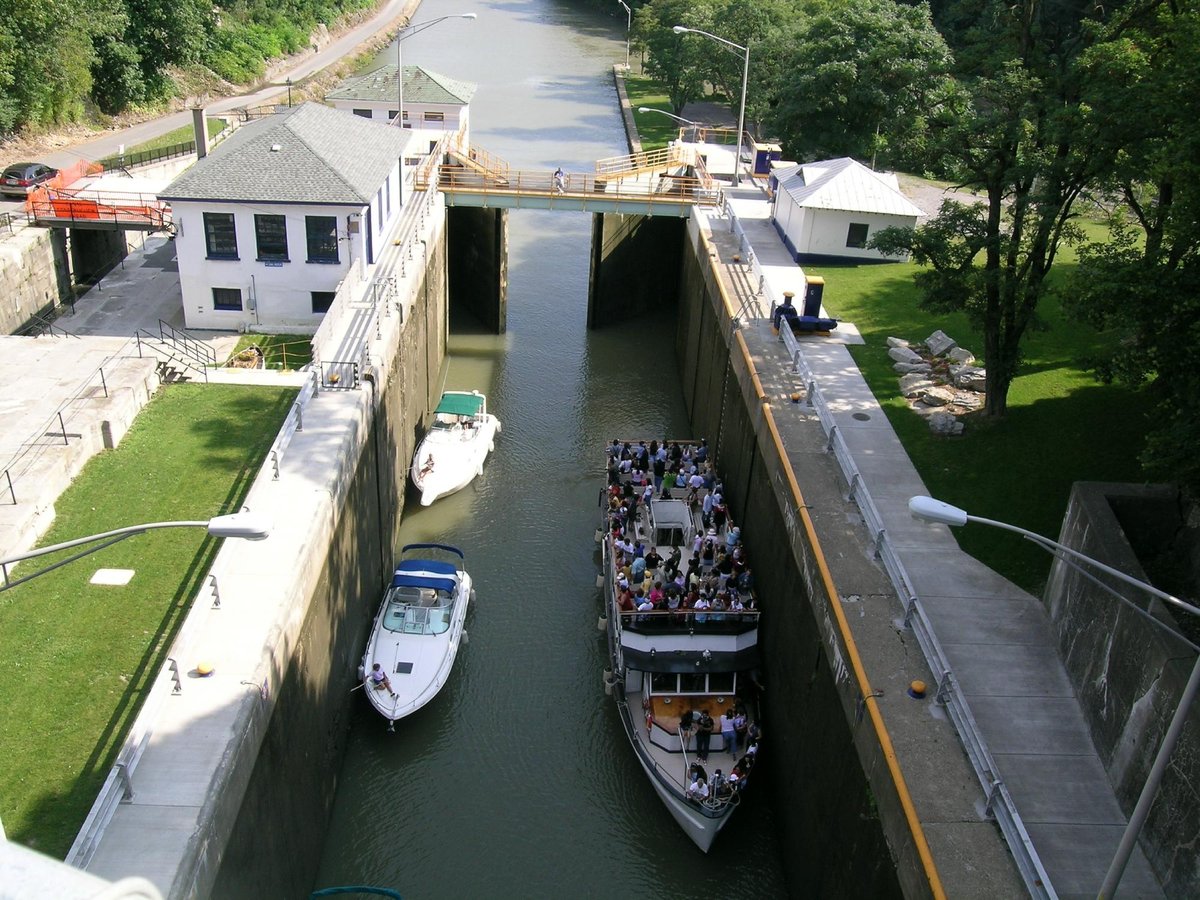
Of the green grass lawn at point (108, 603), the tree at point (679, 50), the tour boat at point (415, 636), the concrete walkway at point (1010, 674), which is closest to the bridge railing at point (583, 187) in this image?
the concrete walkway at point (1010, 674)

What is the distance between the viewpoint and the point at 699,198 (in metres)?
48.8

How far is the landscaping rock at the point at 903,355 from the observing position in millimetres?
33656

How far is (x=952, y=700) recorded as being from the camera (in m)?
17.7

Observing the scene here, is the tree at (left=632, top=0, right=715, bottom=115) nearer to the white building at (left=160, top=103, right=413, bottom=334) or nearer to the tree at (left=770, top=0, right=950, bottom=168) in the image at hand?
the tree at (left=770, top=0, right=950, bottom=168)

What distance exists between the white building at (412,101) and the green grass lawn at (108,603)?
98.4 ft

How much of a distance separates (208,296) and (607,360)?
1754cm

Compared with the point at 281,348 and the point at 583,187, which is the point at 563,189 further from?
the point at 281,348

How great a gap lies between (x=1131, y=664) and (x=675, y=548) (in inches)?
499

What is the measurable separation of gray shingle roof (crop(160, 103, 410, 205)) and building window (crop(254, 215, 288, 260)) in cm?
→ 90

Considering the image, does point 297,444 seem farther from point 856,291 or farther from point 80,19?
point 80,19

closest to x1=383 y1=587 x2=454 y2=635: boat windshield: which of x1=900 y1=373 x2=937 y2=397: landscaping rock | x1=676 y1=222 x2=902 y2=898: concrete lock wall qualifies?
x1=676 y1=222 x2=902 y2=898: concrete lock wall

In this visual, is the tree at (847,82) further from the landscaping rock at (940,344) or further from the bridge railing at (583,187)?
the landscaping rock at (940,344)

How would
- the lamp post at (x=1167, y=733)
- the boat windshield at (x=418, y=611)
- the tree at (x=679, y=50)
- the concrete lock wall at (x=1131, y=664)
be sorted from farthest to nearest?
the tree at (x=679, y=50), the boat windshield at (x=418, y=611), the concrete lock wall at (x=1131, y=664), the lamp post at (x=1167, y=733)

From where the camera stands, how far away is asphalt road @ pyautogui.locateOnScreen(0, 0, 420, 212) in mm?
56469
